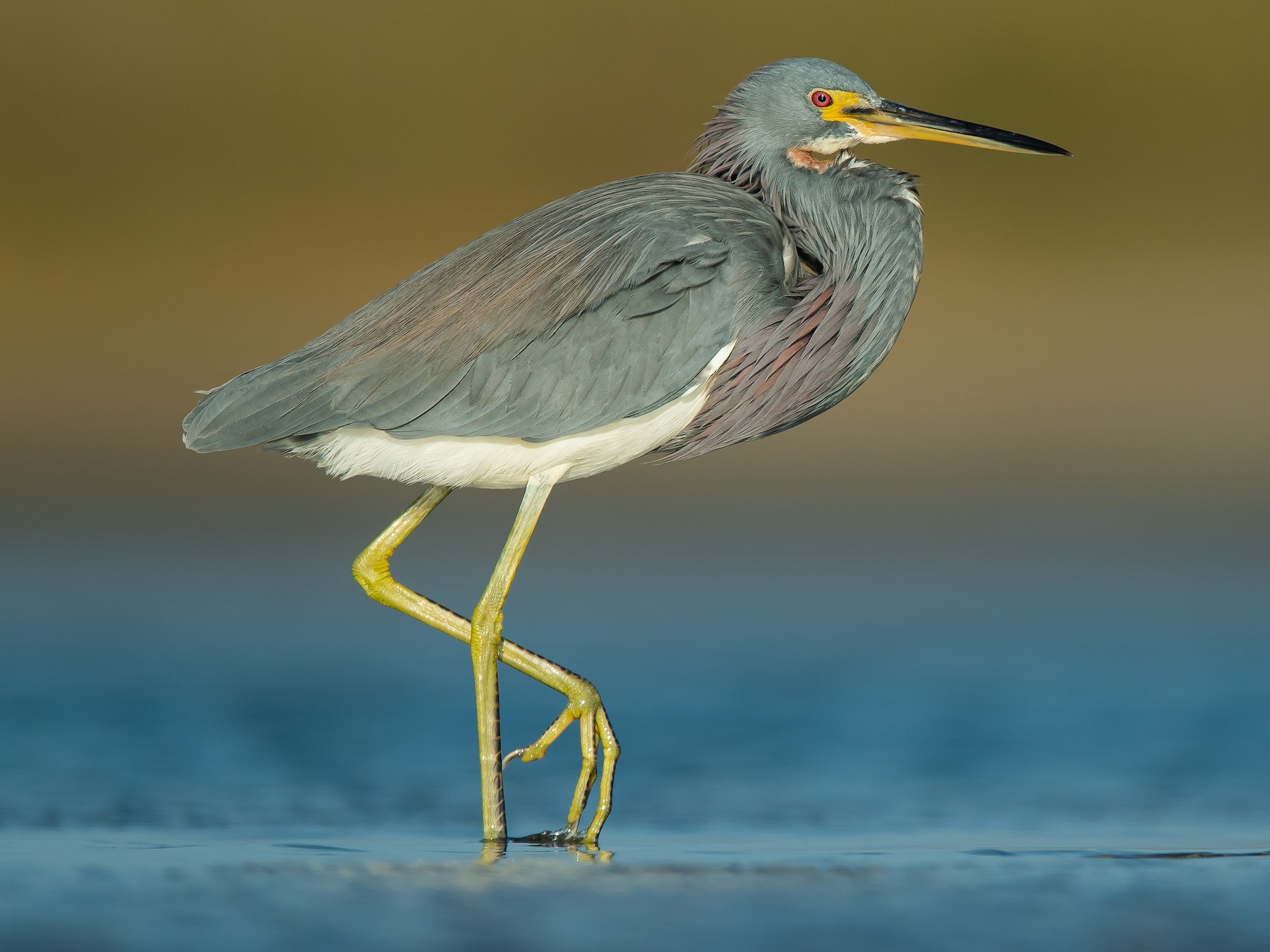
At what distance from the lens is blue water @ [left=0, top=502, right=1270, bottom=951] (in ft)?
15.2

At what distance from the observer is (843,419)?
528 inches

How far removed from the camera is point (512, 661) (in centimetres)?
593

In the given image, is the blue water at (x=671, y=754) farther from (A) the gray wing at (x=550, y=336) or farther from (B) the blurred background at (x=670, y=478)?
(A) the gray wing at (x=550, y=336)

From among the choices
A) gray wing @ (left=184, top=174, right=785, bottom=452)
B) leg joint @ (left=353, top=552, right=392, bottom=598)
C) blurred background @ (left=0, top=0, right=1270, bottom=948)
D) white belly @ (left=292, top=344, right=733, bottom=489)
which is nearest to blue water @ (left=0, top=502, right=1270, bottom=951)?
blurred background @ (left=0, top=0, right=1270, bottom=948)

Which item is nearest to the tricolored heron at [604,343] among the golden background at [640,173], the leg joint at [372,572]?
the leg joint at [372,572]

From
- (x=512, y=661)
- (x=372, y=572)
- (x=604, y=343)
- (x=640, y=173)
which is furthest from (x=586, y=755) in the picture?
(x=640, y=173)

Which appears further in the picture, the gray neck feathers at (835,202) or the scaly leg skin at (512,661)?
the gray neck feathers at (835,202)

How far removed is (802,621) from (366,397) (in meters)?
3.79

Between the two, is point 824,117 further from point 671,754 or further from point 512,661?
point 671,754

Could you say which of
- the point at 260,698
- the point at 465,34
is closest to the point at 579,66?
the point at 465,34

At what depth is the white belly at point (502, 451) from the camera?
5.67m

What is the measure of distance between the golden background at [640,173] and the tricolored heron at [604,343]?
6048mm

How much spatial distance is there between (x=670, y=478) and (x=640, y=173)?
3.92 m

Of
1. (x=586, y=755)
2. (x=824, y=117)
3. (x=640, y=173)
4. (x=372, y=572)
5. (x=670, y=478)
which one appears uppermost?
(x=640, y=173)
